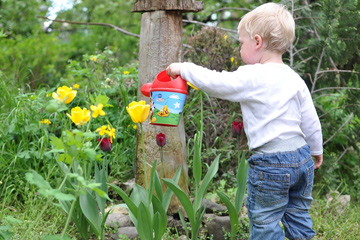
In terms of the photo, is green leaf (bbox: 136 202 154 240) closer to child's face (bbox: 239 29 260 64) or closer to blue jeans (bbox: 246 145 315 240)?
blue jeans (bbox: 246 145 315 240)

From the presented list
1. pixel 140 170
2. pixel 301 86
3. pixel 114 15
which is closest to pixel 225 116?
pixel 140 170

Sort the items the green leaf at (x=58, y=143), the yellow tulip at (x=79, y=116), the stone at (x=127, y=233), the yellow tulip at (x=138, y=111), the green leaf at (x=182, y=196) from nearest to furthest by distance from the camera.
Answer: the green leaf at (x=58, y=143) < the yellow tulip at (x=79, y=116) < the yellow tulip at (x=138, y=111) < the green leaf at (x=182, y=196) < the stone at (x=127, y=233)

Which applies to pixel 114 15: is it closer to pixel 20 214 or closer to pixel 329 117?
pixel 329 117

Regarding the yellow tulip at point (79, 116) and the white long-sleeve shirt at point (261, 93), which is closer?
the yellow tulip at point (79, 116)

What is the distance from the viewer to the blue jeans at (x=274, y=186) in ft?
7.13

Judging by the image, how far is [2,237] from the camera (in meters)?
2.07

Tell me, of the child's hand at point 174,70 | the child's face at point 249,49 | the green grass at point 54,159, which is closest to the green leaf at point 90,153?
the child's hand at point 174,70

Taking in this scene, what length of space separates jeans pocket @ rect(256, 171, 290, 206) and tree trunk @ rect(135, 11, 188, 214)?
0.94 metres

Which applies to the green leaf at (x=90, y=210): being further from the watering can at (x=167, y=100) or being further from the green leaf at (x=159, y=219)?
the watering can at (x=167, y=100)

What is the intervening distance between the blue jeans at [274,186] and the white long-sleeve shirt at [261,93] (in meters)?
0.09

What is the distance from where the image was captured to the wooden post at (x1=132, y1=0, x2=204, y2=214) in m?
2.96

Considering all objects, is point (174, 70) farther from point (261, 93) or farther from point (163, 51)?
point (163, 51)

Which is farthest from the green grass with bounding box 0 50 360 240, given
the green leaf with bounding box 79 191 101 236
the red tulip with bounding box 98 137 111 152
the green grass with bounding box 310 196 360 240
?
the red tulip with bounding box 98 137 111 152

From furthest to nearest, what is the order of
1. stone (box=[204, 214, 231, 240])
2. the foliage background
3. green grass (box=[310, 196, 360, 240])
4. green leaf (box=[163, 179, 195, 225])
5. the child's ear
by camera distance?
the foliage background → green grass (box=[310, 196, 360, 240]) → stone (box=[204, 214, 231, 240]) → green leaf (box=[163, 179, 195, 225]) → the child's ear
